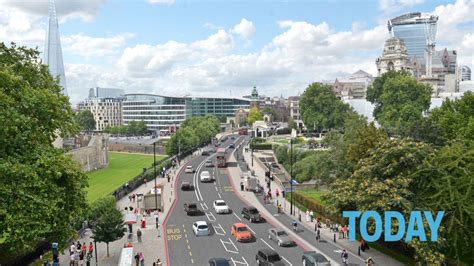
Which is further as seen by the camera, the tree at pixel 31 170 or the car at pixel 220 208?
the car at pixel 220 208

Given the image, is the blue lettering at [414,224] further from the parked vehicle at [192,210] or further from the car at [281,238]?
the parked vehicle at [192,210]

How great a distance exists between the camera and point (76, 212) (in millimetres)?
25609

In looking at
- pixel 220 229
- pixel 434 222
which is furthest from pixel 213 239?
pixel 434 222

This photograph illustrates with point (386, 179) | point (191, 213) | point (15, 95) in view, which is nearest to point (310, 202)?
point (191, 213)

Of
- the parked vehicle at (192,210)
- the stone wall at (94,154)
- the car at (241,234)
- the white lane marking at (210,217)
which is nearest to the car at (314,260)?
the car at (241,234)

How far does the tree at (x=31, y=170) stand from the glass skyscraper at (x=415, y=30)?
188 metres

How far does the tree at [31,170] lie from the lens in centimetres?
2184

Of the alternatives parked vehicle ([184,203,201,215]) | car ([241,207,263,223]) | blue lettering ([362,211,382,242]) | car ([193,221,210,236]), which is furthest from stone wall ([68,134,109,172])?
blue lettering ([362,211,382,242])

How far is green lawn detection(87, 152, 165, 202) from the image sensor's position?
62.2 m

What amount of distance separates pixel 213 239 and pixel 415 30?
181697mm

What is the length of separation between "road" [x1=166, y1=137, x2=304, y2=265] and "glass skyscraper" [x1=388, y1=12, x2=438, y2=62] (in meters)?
164

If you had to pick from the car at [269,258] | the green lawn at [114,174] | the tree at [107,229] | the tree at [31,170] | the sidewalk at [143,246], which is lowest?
the green lawn at [114,174]

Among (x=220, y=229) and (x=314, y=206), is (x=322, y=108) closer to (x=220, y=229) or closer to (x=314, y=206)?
(x=314, y=206)

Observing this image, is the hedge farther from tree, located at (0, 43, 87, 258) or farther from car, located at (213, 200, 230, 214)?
tree, located at (0, 43, 87, 258)
